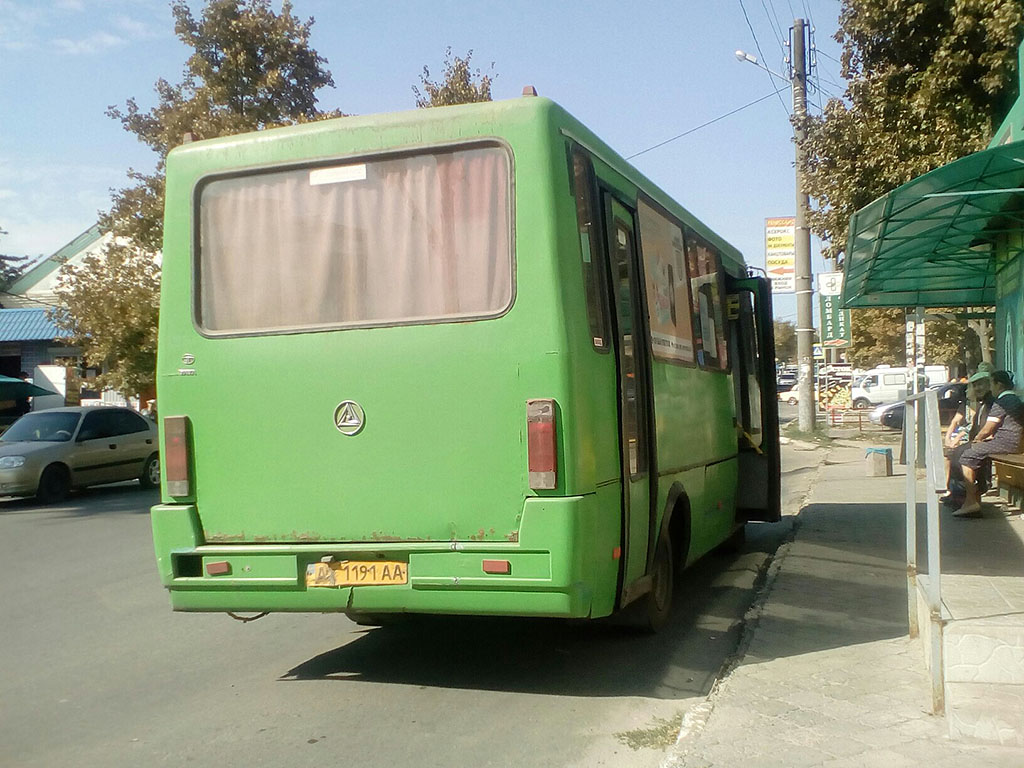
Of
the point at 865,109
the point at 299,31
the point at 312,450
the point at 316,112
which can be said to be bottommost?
the point at 312,450

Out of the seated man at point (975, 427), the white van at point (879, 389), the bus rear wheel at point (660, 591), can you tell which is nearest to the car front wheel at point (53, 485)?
the bus rear wheel at point (660, 591)

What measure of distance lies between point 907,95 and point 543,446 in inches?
622

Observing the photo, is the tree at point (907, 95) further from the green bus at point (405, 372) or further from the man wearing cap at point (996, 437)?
the green bus at point (405, 372)

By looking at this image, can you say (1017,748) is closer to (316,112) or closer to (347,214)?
(347,214)

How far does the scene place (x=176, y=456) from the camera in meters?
5.89

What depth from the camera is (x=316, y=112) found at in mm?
23109

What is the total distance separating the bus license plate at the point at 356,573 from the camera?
555 cm

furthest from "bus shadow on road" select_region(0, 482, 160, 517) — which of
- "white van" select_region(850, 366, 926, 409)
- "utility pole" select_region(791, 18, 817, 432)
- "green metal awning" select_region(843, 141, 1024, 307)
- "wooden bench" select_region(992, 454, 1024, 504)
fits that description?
"white van" select_region(850, 366, 926, 409)

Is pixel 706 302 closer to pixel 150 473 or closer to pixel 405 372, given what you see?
pixel 405 372

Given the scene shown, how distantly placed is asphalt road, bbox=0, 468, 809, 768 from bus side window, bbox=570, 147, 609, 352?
196cm

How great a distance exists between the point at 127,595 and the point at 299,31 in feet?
54.7

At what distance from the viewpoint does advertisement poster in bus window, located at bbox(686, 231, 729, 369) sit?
8359 millimetres

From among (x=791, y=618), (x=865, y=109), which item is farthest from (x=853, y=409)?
(x=791, y=618)

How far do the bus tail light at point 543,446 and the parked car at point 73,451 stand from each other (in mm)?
14175
